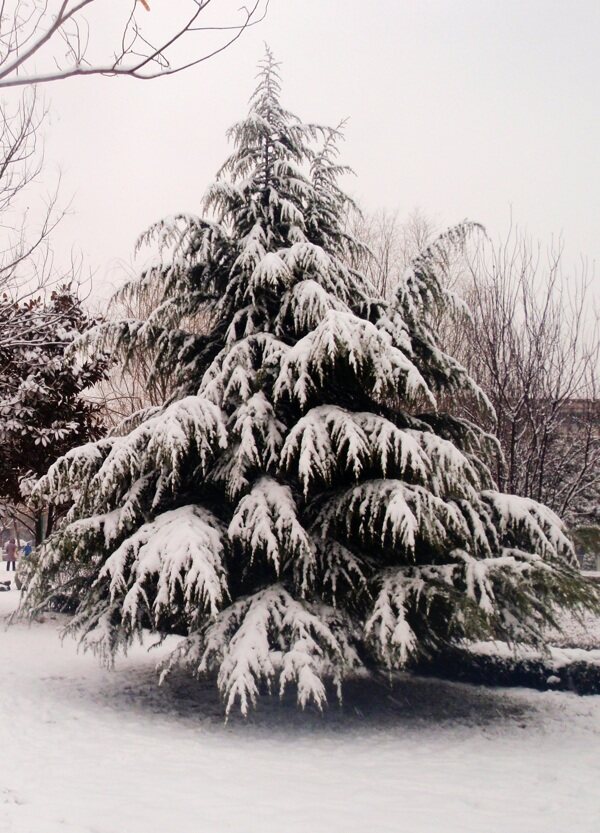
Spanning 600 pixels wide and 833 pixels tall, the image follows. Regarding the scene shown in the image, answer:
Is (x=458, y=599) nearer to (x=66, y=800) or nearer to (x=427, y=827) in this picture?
(x=427, y=827)

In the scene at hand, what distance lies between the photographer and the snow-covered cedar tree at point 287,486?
618cm

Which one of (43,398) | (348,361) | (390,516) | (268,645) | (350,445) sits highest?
(43,398)

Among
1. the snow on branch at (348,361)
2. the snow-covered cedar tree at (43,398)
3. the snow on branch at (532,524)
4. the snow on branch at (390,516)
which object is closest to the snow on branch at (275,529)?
the snow on branch at (390,516)

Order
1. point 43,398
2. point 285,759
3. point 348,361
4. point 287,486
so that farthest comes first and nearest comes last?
point 43,398
point 287,486
point 348,361
point 285,759

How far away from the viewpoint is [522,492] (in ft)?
39.0

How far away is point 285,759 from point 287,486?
2388 millimetres

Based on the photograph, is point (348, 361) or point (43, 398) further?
point (43, 398)

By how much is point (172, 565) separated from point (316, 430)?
172 centimetres

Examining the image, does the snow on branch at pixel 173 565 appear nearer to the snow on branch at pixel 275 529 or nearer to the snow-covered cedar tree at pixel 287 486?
the snow-covered cedar tree at pixel 287 486

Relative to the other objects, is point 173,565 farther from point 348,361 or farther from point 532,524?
point 532,524

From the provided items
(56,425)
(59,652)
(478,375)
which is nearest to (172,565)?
(59,652)

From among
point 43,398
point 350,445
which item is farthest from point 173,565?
point 43,398

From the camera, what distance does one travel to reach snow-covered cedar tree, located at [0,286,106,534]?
11.0 m

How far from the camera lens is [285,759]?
584cm
